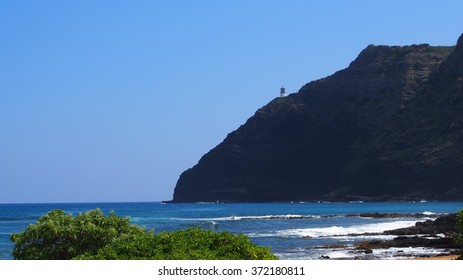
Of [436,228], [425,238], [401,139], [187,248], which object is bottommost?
[425,238]

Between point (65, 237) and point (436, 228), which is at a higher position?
point (65, 237)

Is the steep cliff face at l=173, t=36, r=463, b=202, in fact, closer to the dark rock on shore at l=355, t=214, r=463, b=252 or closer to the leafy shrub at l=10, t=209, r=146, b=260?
the dark rock on shore at l=355, t=214, r=463, b=252

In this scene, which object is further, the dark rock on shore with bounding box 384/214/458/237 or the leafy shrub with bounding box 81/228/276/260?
the dark rock on shore with bounding box 384/214/458/237

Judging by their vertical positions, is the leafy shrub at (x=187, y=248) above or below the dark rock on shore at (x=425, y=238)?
above

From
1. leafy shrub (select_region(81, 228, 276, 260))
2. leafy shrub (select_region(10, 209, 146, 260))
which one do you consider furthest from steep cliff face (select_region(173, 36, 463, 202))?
leafy shrub (select_region(81, 228, 276, 260))

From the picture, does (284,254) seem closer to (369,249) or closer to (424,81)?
(369,249)

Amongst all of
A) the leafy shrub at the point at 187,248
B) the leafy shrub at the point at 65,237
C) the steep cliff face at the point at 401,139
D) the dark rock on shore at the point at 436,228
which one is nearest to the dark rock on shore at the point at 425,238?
the dark rock on shore at the point at 436,228

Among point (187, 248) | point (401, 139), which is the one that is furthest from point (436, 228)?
point (401, 139)

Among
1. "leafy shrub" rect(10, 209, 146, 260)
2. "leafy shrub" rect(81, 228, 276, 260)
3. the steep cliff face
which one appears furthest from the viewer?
the steep cliff face

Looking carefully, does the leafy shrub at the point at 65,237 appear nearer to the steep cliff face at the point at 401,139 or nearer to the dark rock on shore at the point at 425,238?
the dark rock on shore at the point at 425,238

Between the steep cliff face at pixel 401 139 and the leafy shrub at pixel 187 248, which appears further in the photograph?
the steep cliff face at pixel 401 139

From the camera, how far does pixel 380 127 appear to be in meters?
188

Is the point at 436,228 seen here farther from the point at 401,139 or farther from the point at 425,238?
the point at 401,139
